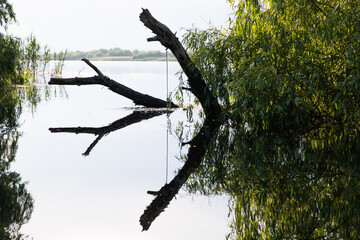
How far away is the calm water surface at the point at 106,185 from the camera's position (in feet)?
14.2

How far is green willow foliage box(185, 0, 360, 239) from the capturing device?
17.0ft

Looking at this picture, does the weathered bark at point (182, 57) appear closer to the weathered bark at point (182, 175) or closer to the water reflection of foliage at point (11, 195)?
the weathered bark at point (182, 175)

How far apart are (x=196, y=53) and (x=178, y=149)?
186cm

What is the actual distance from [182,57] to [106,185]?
11.5 ft

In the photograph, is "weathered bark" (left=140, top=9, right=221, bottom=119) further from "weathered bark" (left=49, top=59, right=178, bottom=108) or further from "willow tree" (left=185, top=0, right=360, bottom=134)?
"weathered bark" (left=49, top=59, right=178, bottom=108)

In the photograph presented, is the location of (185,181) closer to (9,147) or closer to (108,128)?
(9,147)

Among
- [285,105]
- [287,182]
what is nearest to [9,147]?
[285,105]

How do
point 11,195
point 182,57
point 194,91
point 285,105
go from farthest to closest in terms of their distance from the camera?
point 194,91 → point 182,57 → point 285,105 → point 11,195

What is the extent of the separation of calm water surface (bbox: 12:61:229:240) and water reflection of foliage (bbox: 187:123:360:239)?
0.88ft

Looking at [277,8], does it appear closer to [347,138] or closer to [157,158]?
[347,138]

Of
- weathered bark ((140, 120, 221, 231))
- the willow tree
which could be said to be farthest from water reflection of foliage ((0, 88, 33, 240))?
the willow tree

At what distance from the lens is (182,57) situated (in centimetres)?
881

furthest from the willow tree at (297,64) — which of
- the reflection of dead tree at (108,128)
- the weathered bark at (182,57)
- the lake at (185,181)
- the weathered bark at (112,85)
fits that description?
the weathered bark at (112,85)

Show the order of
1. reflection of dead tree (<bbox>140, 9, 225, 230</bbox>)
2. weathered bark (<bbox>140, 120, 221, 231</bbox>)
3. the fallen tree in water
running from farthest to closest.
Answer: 1. reflection of dead tree (<bbox>140, 9, 225, 230</bbox>)
2. the fallen tree in water
3. weathered bark (<bbox>140, 120, 221, 231</bbox>)
